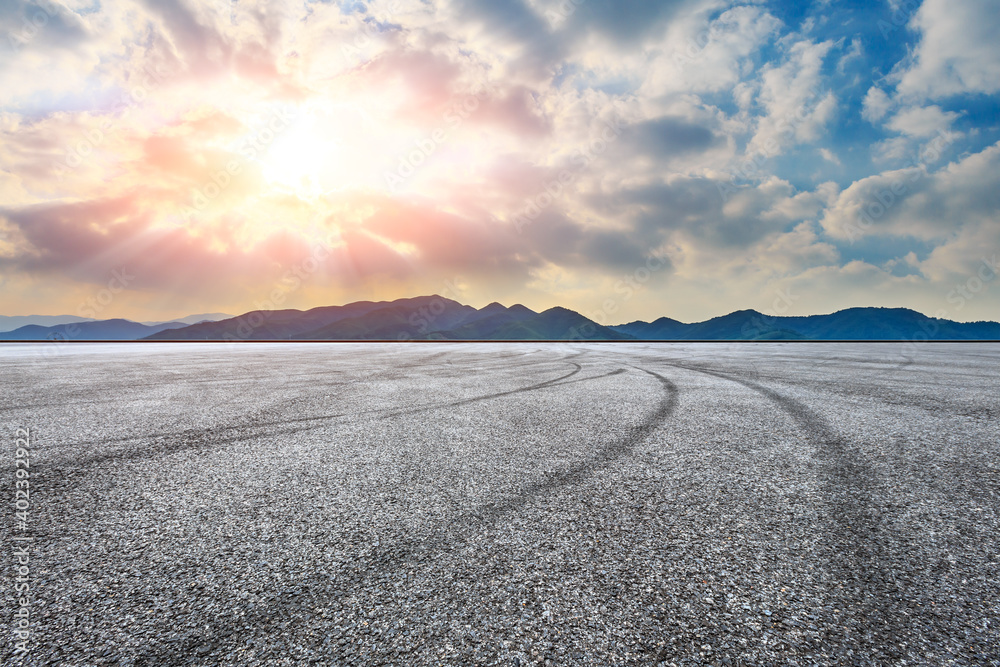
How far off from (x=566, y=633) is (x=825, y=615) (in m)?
1.37

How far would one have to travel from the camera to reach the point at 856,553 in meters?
2.72

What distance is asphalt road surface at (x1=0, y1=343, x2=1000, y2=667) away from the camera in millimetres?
1974

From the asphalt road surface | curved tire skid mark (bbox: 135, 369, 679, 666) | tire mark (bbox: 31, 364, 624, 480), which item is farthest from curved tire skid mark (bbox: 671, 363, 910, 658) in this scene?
tire mark (bbox: 31, 364, 624, 480)

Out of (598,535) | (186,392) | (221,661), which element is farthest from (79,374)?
(598,535)

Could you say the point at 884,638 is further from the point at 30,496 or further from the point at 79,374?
the point at 79,374

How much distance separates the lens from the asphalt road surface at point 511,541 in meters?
1.97

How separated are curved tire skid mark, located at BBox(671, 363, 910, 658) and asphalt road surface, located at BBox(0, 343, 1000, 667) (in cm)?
2

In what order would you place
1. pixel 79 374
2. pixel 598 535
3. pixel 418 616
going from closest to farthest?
pixel 418 616 → pixel 598 535 → pixel 79 374

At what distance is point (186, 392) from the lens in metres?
9.38

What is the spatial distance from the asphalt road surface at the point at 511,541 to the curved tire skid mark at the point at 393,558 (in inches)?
0.6

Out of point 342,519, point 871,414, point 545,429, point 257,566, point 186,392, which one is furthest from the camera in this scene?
point 186,392
